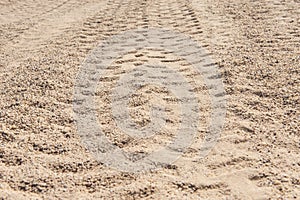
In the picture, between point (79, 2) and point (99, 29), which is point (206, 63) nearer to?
point (99, 29)

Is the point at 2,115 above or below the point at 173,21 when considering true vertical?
below

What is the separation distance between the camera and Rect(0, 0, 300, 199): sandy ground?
2.07 m

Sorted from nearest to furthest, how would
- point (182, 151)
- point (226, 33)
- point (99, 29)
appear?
point (182, 151), point (226, 33), point (99, 29)

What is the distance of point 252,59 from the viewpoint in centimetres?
347

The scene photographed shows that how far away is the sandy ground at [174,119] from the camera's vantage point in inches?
81.4

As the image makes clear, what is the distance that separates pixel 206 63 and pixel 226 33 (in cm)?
89

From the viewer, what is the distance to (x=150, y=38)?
4.29 metres

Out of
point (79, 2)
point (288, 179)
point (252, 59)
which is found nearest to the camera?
point (288, 179)

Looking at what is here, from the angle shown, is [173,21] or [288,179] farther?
[173,21]

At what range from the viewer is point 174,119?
2.71 meters

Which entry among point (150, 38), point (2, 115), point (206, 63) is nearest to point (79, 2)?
point (150, 38)

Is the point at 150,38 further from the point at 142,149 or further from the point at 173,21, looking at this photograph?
the point at 142,149

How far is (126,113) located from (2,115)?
934mm

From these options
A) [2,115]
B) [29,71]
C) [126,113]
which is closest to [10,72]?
[29,71]
